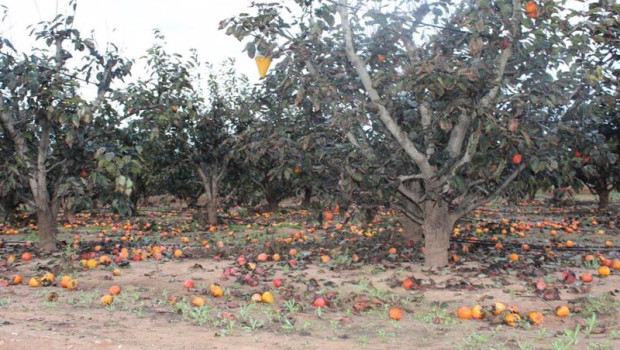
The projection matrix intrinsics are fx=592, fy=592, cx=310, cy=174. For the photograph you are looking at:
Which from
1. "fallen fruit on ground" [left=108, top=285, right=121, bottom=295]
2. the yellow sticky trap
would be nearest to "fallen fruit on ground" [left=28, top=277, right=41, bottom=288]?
"fallen fruit on ground" [left=108, top=285, right=121, bottom=295]

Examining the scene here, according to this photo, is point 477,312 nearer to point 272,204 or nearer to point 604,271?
→ point 604,271

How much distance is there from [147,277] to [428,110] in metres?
3.43

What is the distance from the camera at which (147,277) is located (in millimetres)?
6156

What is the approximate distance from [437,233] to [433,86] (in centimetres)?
187

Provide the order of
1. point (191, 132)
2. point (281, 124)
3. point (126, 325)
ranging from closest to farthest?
point (126, 325), point (281, 124), point (191, 132)

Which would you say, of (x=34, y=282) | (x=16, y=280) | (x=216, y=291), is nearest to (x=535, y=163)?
(x=216, y=291)

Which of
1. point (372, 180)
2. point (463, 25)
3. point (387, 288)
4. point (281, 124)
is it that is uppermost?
point (463, 25)

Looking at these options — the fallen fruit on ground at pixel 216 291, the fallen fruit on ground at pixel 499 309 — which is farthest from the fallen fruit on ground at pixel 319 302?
the fallen fruit on ground at pixel 499 309

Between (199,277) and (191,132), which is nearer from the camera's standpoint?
(199,277)

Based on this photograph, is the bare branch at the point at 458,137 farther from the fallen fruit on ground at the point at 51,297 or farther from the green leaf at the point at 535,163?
the fallen fruit on ground at the point at 51,297

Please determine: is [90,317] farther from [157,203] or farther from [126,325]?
[157,203]

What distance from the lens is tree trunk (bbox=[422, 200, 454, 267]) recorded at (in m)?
6.37

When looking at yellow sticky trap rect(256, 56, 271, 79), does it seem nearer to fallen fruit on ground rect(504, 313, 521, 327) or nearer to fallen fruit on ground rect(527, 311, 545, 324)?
fallen fruit on ground rect(504, 313, 521, 327)

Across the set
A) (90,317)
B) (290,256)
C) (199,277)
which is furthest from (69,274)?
(290,256)
